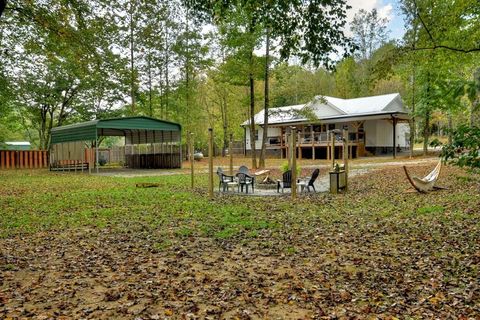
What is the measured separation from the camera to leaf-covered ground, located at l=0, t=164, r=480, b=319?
3.77 meters

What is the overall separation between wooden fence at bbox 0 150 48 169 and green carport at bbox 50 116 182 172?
11.1 ft

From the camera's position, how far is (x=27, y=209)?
31.1 ft

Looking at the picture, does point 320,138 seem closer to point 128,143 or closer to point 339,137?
point 339,137

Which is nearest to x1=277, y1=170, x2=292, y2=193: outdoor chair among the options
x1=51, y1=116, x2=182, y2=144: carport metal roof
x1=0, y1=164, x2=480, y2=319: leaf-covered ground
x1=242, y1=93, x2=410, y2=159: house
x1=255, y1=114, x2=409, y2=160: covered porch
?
x1=0, y1=164, x2=480, y2=319: leaf-covered ground

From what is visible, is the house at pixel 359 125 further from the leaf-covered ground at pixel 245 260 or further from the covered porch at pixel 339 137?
the leaf-covered ground at pixel 245 260

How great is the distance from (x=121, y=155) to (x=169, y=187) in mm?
20846

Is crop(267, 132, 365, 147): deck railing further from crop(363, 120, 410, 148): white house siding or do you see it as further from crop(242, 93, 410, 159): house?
crop(363, 120, 410, 148): white house siding

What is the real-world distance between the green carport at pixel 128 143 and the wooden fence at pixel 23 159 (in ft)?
11.1

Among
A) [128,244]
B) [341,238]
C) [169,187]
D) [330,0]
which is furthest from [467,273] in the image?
[169,187]

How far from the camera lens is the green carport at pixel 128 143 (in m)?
22.3

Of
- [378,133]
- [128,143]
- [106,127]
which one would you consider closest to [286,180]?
[106,127]

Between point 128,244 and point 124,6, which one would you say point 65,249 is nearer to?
point 128,244

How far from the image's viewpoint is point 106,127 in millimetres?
21672

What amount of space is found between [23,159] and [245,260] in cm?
2851
